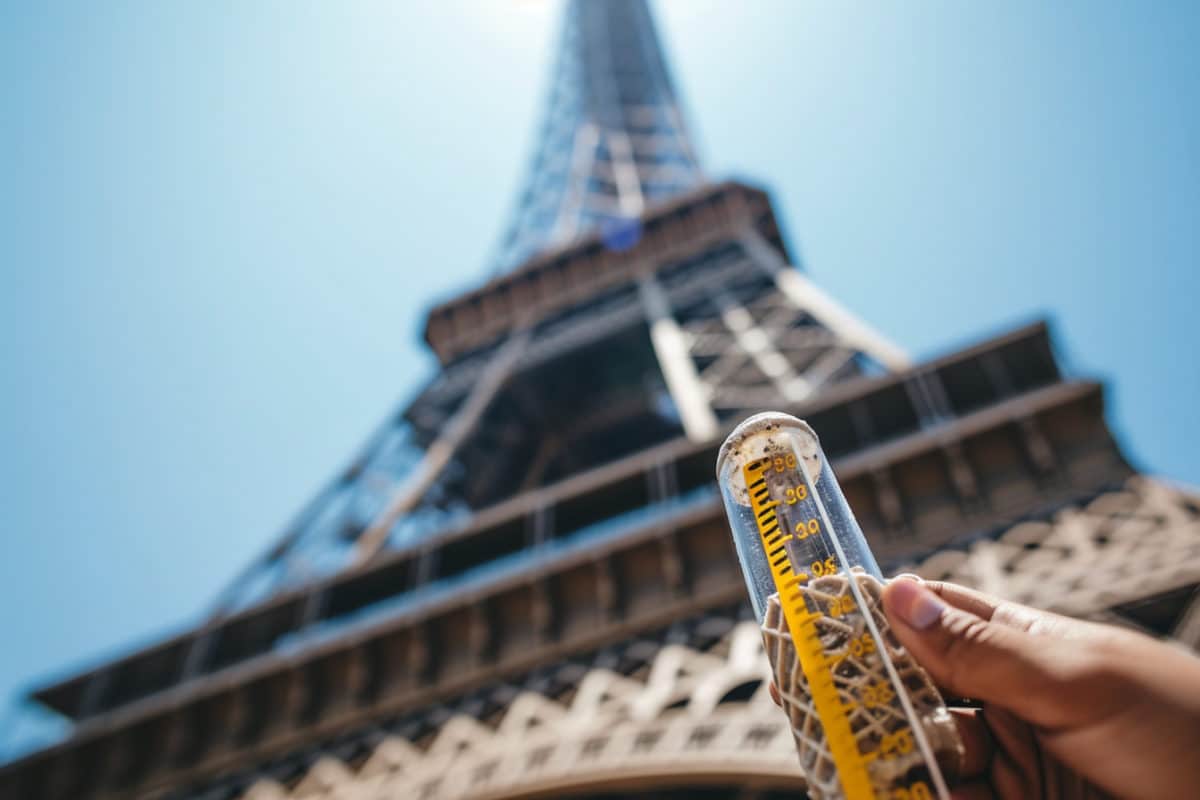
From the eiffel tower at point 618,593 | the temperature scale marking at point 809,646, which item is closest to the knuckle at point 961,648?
the temperature scale marking at point 809,646

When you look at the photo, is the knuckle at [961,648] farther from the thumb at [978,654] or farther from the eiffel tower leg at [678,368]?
the eiffel tower leg at [678,368]

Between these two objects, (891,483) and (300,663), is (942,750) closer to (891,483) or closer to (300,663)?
(891,483)

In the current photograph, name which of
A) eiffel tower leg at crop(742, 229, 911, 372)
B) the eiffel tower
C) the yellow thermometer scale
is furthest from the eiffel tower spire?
the yellow thermometer scale

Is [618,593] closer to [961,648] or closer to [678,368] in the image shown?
[678,368]

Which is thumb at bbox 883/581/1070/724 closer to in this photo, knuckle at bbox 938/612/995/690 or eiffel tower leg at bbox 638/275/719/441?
knuckle at bbox 938/612/995/690

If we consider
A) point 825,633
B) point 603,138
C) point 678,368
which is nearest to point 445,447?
point 678,368
